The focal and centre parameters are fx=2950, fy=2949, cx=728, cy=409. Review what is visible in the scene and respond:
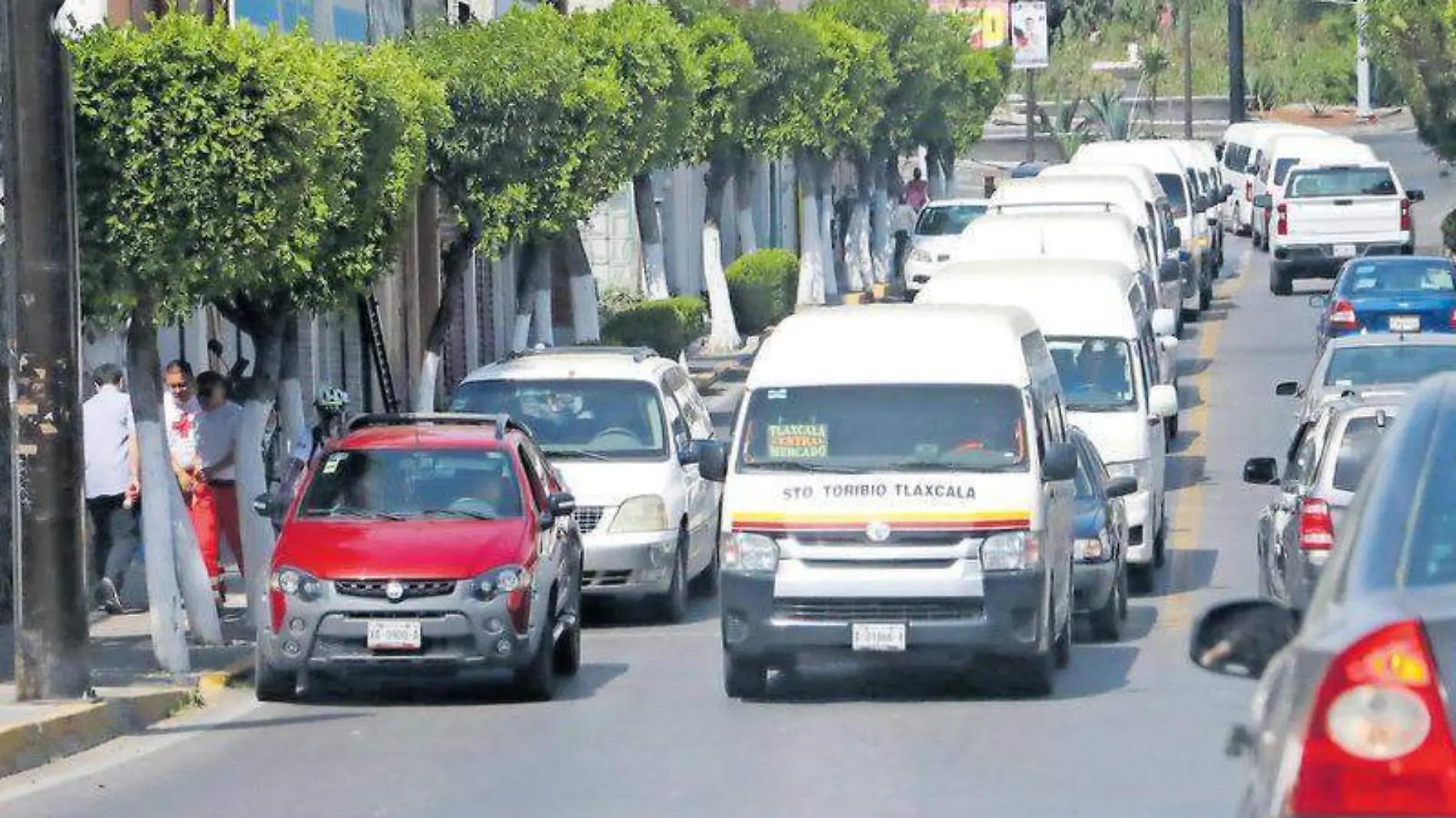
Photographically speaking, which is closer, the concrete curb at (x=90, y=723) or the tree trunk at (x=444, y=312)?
the concrete curb at (x=90, y=723)

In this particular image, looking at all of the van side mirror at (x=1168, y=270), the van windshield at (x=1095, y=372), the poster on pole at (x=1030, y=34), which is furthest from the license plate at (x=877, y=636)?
the poster on pole at (x=1030, y=34)

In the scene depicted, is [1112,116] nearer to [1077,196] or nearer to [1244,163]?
[1244,163]

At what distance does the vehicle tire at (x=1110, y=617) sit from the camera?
18719mm

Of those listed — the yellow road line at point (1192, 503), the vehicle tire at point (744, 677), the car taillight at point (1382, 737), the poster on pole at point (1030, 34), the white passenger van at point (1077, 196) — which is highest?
the poster on pole at point (1030, 34)

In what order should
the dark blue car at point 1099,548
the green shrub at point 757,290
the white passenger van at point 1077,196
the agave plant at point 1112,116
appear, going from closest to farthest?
the dark blue car at point 1099,548, the white passenger van at point 1077,196, the green shrub at point 757,290, the agave plant at point 1112,116

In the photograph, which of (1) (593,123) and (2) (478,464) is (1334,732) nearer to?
(2) (478,464)

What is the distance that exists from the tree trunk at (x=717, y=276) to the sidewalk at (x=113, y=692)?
77.6 feet

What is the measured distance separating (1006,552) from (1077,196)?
21.1 meters

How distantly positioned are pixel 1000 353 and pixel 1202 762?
12.6ft

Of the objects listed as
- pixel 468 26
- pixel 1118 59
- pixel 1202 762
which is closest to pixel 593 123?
pixel 468 26

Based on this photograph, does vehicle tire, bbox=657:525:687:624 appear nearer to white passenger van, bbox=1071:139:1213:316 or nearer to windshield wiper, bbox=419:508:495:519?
windshield wiper, bbox=419:508:495:519

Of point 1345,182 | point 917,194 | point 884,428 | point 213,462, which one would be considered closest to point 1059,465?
point 884,428

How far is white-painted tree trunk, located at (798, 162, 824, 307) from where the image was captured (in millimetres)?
51969

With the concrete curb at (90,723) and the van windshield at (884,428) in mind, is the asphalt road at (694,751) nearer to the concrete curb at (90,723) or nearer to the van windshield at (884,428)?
the concrete curb at (90,723)
